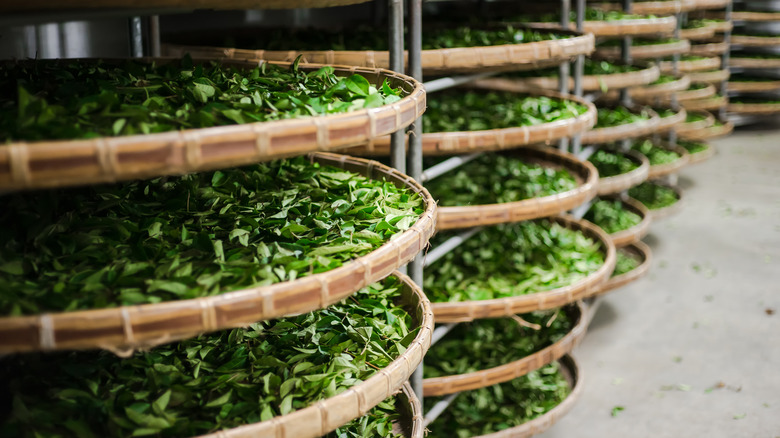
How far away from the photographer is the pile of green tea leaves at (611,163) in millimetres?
4438

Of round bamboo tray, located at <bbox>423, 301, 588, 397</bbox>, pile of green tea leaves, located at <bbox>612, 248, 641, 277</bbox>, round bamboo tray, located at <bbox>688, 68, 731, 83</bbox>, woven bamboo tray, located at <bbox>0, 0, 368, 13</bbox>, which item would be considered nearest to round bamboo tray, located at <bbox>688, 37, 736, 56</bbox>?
round bamboo tray, located at <bbox>688, 68, 731, 83</bbox>

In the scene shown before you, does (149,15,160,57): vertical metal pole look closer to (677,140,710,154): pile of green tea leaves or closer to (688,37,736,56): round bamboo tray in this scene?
(677,140,710,154): pile of green tea leaves

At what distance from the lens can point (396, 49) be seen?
2.07m

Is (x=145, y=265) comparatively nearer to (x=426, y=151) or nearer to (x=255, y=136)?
(x=255, y=136)

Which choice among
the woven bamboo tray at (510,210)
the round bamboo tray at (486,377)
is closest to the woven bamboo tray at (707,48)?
the woven bamboo tray at (510,210)

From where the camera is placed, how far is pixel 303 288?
1.29 meters

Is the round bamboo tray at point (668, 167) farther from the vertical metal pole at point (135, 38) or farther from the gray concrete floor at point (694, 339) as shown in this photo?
the vertical metal pole at point (135, 38)

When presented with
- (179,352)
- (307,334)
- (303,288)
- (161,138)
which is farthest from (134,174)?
(307,334)

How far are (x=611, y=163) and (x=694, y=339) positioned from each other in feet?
4.13

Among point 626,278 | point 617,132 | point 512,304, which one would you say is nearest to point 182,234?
point 512,304

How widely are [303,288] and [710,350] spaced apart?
315 cm

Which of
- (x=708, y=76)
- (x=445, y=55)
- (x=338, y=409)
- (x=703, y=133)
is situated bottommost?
(x=703, y=133)

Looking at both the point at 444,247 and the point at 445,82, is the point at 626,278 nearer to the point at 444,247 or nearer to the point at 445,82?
the point at 444,247

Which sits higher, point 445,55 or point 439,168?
point 445,55
